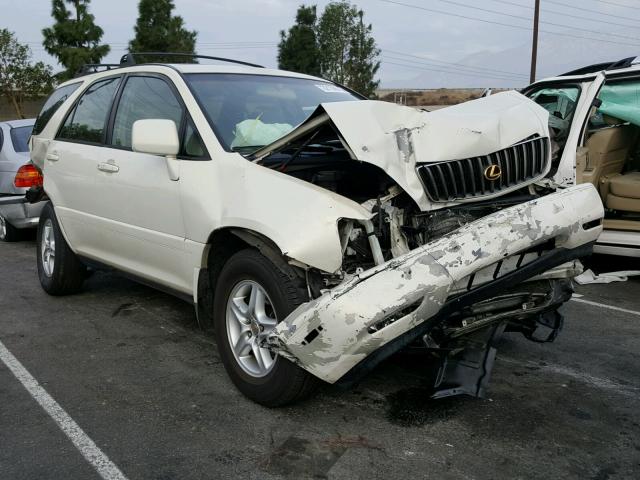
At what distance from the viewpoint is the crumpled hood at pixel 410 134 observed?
3008 mm

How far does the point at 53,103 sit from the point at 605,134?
5.04 m

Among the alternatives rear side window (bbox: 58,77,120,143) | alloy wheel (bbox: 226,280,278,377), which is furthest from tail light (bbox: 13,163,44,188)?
alloy wheel (bbox: 226,280,278,377)

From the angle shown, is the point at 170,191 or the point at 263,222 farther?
the point at 170,191

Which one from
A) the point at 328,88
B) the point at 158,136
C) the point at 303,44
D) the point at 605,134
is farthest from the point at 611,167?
the point at 303,44

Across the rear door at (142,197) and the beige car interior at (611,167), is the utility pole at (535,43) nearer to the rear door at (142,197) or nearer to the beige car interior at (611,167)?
the beige car interior at (611,167)

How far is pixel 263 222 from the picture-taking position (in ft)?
9.90

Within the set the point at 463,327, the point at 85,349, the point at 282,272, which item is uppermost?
the point at 282,272

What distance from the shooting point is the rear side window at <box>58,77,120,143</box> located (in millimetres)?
4684

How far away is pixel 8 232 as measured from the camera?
326 inches

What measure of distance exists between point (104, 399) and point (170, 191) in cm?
122

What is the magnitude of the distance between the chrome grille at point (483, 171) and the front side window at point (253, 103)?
40.8 inches

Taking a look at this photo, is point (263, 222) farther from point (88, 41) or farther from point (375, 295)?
point (88, 41)

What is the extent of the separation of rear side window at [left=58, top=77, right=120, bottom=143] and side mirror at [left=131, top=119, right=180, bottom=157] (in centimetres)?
117

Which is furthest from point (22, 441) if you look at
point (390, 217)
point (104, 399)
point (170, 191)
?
point (390, 217)
